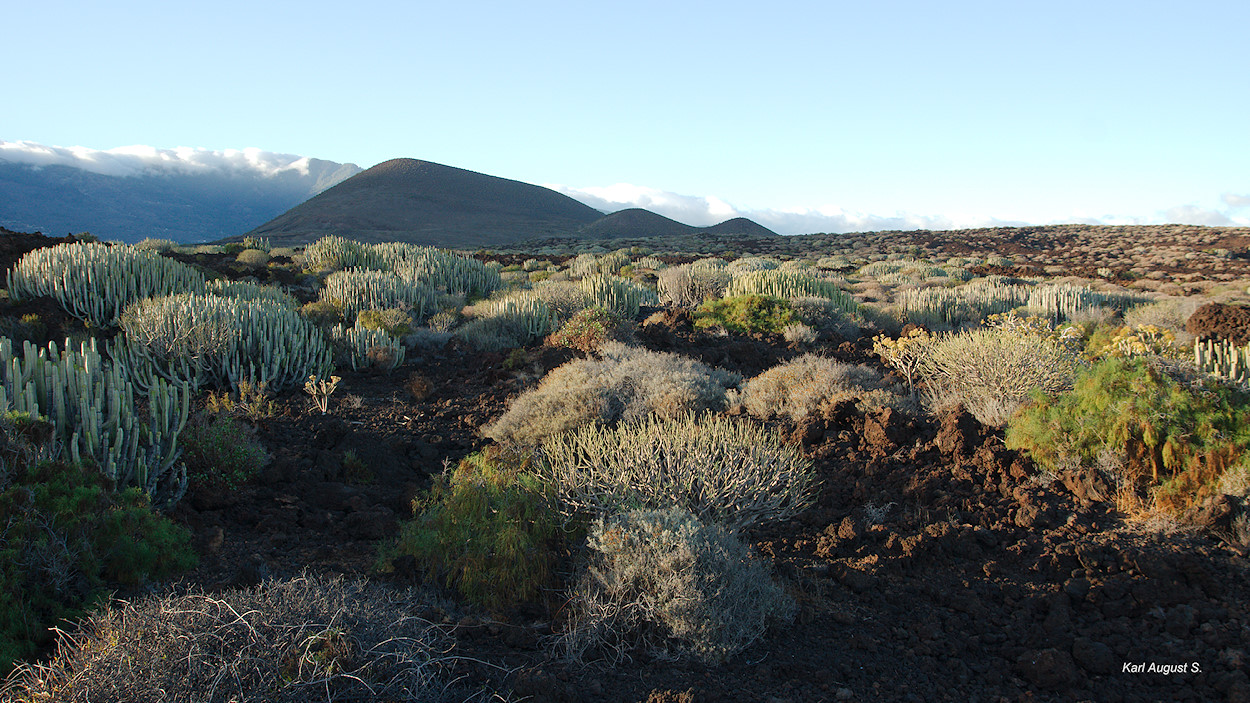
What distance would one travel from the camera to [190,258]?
15914 mm

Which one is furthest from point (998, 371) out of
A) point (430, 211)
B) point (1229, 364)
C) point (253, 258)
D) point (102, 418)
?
point (430, 211)

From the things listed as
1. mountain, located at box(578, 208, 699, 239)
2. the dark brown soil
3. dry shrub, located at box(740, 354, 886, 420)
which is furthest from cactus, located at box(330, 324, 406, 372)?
mountain, located at box(578, 208, 699, 239)

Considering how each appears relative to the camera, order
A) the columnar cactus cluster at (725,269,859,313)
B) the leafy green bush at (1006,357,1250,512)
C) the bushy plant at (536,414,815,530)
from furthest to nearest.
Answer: the columnar cactus cluster at (725,269,859,313) → the leafy green bush at (1006,357,1250,512) → the bushy plant at (536,414,815,530)

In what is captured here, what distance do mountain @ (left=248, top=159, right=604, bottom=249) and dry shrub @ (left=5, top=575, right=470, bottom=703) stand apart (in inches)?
2630

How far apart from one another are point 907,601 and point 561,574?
1.74 m

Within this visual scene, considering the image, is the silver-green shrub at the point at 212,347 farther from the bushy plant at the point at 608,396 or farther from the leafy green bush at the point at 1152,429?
the leafy green bush at the point at 1152,429

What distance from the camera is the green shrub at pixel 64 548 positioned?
284cm

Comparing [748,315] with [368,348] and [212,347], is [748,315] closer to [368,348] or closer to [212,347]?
[368,348]

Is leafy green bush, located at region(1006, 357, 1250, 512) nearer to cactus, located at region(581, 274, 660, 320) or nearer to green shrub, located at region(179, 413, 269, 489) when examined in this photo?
green shrub, located at region(179, 413, 269, 489)

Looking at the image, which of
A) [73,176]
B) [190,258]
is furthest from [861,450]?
Answer: [73,176]

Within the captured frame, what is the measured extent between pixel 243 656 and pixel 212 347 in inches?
282

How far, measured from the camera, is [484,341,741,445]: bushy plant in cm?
637

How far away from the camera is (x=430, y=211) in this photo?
88.1 metres

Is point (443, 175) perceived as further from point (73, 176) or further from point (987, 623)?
point (73, 176)
